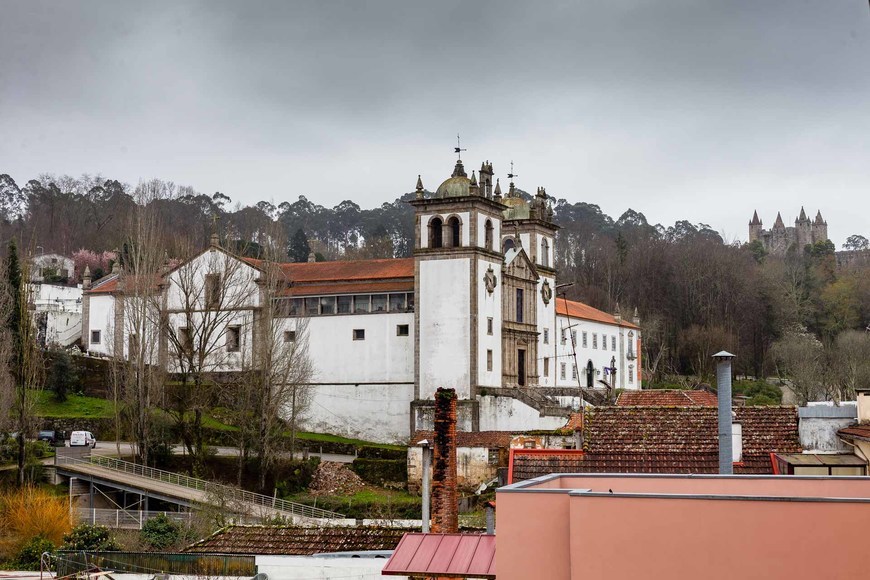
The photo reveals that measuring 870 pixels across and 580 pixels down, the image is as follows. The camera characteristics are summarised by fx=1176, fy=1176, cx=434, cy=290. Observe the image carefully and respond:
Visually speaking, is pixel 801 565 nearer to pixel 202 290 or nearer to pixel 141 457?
pixel 141 457

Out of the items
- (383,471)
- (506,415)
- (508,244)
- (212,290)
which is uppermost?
(508,244)

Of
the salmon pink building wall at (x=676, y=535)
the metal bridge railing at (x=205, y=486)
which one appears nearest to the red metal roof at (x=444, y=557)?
the salmon pink building wall at (x=676, y=535)

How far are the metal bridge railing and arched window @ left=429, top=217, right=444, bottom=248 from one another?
1550 centimetres

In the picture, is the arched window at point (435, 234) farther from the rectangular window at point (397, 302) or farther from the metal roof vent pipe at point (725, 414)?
the metal roof vent pipe at point (725, 414)

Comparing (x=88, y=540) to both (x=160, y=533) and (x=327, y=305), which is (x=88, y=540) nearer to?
(x=160, y=533)

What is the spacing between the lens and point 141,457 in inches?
1751

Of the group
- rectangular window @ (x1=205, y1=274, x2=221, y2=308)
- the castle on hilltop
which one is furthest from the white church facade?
the castle on hilltop

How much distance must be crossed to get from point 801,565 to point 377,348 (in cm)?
4259

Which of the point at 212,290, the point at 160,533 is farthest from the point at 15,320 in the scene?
the point at 160,533

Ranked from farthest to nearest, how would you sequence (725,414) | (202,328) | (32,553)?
(202,328), (32,553), (725,414)

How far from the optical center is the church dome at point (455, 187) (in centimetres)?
5288

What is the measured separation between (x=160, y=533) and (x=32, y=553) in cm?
413

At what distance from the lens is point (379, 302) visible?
5416 cm

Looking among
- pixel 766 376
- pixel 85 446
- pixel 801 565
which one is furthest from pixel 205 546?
pixel 766 376
